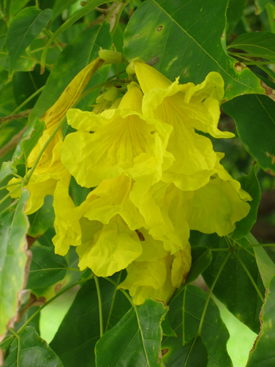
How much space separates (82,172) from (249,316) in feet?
1.57

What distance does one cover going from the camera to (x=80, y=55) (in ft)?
2.29

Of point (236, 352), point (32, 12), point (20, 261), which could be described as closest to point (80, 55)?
point (32, 12)

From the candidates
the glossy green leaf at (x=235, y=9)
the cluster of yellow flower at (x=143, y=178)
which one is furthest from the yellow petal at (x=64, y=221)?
the glossy green leaf at (x=235, y=9)

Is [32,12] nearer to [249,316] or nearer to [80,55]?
[80,55]

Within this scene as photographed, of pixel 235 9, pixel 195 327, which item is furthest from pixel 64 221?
pixel 235 9

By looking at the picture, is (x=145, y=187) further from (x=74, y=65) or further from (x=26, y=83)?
(x=26, y=83)

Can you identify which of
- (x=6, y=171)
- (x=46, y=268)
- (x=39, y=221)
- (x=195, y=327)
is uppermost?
(x=6, y=171)

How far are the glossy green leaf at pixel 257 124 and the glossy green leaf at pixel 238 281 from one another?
172 mm

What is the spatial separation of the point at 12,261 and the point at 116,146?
199 millimetres

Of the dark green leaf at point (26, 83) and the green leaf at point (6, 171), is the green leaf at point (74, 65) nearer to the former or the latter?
the green leaf at point (6, 171)

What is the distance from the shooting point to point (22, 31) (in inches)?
25.7

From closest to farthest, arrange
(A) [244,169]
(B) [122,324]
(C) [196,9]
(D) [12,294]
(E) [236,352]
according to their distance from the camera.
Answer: (D) [12,294], (C) [196,9], (B) [122,324], (E) [236,352], (A) [244,169]

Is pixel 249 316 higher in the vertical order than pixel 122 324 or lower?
lower

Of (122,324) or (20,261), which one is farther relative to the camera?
(122,324)
